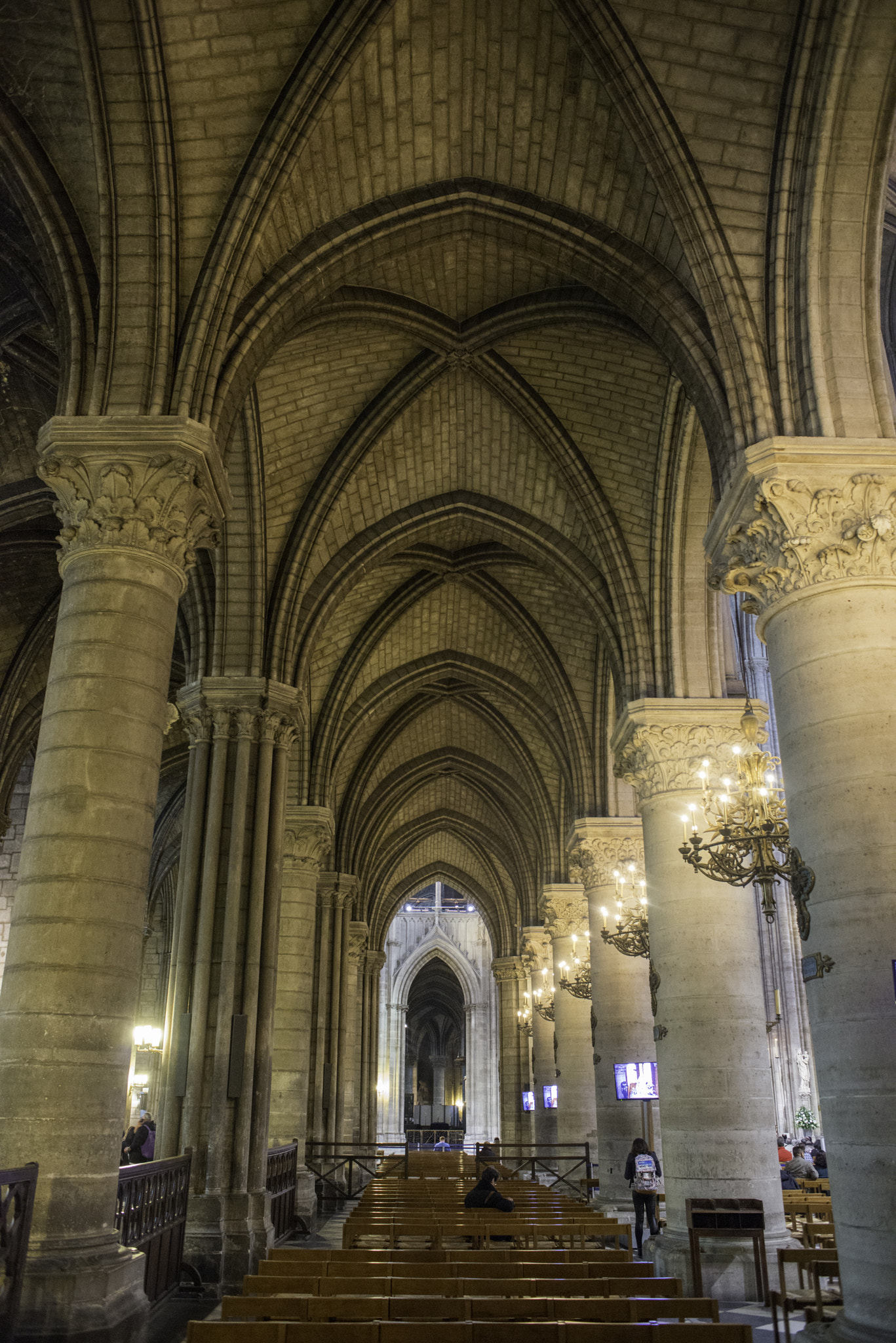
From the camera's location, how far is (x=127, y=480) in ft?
26.9

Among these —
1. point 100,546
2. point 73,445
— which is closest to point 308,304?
point 73,445

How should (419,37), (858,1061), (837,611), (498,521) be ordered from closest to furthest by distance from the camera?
(858,1061) < (837,611) < (419,37) < (498,521)

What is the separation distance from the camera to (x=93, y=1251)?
20.8 feet

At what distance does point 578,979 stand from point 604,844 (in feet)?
11.2

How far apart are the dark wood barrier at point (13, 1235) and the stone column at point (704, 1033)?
657 cm

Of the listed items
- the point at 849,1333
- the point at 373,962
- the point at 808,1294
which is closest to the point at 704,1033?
the point at 808,1294

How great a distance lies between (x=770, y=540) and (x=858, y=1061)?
12.3 ft

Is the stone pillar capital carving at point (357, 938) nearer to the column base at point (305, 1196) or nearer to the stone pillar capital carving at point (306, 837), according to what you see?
the stone pillar capital carving at point (306, 837)

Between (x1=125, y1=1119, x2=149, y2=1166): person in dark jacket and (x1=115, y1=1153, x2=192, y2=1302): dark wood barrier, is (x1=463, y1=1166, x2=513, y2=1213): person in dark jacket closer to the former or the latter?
(x1=115, y1=1153, x2=192, y2=1302): dark wood barrier

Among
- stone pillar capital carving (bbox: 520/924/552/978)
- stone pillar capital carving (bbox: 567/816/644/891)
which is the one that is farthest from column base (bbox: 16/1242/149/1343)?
stone pillar capital carving (bbox: 520/924/552/978)

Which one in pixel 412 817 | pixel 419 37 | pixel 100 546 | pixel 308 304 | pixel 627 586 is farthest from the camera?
pixel 412 817

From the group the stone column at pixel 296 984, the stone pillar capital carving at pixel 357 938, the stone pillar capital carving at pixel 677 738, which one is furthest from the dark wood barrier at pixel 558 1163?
the stone pillar capital carving at pixel 357 938

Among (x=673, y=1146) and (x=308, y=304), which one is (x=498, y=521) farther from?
(x=673, y=1146)

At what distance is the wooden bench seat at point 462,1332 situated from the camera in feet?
14.7
